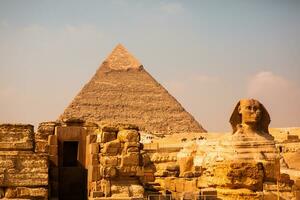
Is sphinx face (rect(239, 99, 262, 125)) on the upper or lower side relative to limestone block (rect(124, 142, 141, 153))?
upper

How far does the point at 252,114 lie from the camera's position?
28.9 ft

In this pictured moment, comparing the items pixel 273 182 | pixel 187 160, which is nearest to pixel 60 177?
pixel 273 182

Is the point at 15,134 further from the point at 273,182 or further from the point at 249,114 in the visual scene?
the point at 249,114

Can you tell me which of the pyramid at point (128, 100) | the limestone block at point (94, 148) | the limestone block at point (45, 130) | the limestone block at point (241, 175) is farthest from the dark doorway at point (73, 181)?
the pyramid at point (128, 100)

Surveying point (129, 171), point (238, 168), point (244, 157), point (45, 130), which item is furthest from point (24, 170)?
point (244, 157)

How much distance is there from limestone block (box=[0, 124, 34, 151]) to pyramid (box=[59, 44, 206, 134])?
144 metres

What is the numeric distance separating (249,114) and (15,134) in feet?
15.4

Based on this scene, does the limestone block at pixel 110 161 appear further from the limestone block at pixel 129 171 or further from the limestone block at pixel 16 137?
the limestone block at pixel 16 137

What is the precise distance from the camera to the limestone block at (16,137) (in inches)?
200

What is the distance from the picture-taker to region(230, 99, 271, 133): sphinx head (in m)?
8.74

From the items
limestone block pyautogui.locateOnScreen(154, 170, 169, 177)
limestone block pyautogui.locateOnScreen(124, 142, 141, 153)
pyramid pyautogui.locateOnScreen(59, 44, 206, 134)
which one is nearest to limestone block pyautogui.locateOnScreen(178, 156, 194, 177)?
limestone block pyautogui.locateOnScreen(154, 170, 169, 177)

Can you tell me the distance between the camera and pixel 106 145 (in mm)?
5547

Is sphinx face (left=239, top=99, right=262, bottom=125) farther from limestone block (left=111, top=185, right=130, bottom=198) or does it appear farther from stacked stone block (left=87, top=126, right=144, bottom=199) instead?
limestone block (left=111, top=185, right=130, bottom=198)

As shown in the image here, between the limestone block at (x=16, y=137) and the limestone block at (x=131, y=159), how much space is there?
0.94m
